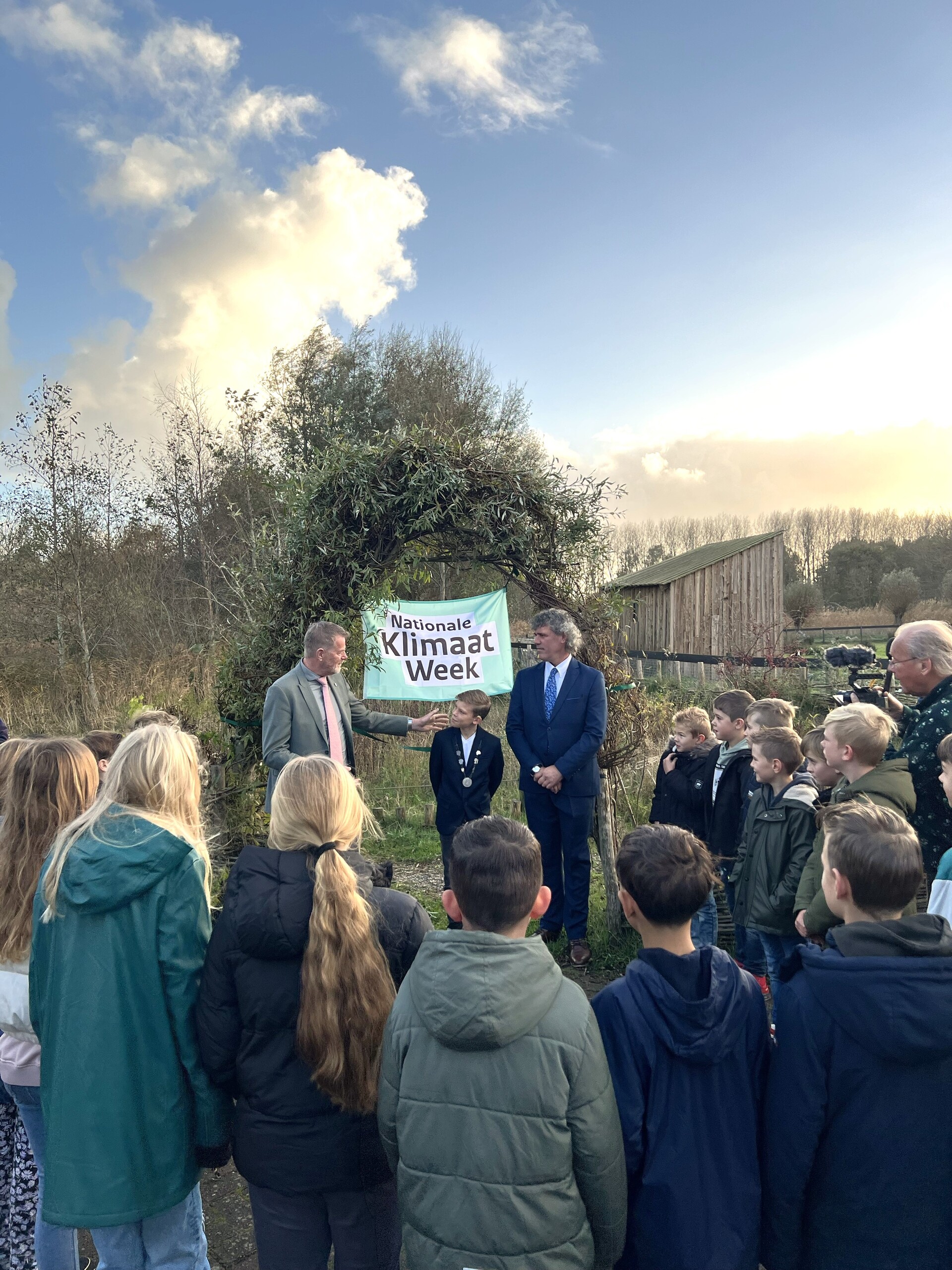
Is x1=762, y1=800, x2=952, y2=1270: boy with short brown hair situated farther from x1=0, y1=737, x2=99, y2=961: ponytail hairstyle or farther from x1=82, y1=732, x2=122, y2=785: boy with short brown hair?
x1=82, y1=732, x2=122, y2=785: boy with short brown hair

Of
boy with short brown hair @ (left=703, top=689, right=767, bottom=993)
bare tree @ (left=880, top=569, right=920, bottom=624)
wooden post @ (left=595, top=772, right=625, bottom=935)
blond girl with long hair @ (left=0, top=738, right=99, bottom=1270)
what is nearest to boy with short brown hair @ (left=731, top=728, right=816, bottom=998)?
boy with short brown hair @ (left=703, top=689, right=767, bottom=993)

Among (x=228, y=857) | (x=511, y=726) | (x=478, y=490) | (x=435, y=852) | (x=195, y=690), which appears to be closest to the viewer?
(x=511, y=726)

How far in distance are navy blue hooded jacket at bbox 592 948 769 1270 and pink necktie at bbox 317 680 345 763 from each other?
3524 mm

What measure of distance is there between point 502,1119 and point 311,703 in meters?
3.66

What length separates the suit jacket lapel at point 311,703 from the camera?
5020 millimetres

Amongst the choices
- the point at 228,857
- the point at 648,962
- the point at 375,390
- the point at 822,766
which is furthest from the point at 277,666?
the point at 375,390

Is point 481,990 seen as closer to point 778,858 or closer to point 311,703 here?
point 778,858

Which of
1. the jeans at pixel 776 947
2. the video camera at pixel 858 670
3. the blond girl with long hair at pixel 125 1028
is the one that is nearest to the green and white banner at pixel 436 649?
the video camera at pixel 858 670

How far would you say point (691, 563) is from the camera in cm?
2234

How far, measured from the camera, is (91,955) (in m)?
2.02

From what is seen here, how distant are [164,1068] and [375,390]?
2006 centimetres

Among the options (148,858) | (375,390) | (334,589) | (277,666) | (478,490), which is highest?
(375,390)

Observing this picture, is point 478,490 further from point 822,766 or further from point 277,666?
point 822,766

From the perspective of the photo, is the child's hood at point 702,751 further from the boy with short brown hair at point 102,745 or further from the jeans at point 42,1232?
the jeans at point 42,1232
